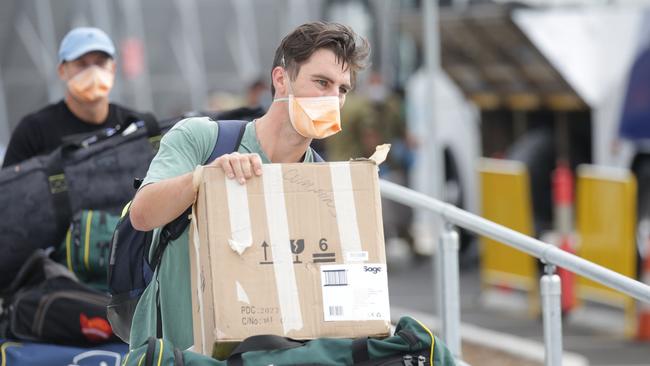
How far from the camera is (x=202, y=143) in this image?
3.65 metres

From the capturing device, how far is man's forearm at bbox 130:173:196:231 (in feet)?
11.4

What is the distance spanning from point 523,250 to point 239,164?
1633mm

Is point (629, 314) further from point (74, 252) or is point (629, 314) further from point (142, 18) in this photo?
point (142, 18)

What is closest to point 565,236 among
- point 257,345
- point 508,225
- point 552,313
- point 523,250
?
point 508,225

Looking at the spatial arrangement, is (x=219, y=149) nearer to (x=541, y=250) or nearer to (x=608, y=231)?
(x=541, y=250)

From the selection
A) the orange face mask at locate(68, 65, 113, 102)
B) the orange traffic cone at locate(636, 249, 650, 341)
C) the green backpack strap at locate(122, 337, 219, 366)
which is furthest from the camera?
the orange traffic cone at locate(636, 249, 650, 341)

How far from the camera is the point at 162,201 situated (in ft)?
11.4

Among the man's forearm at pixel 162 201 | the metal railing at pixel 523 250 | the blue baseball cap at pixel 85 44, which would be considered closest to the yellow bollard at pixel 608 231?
the metal railing at pixel 523 250

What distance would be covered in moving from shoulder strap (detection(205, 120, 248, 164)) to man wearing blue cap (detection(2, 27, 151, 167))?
2105mm

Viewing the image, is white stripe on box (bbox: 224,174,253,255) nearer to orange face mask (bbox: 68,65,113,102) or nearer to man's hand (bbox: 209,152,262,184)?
man's hand (bbox: 209,152,262,184)

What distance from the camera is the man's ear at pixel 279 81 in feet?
12.1

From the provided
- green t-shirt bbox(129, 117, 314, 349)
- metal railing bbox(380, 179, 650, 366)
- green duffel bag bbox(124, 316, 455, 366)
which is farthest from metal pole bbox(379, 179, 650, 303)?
green t-shirt bbox(129, 117, 314, 349)

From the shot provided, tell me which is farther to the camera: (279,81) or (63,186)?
(63,186)

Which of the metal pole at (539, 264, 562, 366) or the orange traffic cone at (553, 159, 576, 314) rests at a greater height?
the metal pole at (539, 264, 562, 366)
